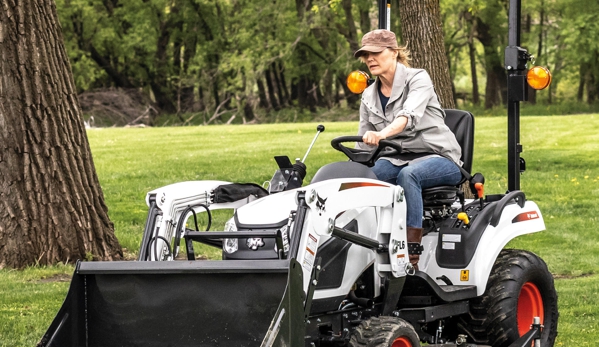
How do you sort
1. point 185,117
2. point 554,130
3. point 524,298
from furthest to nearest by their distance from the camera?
point 185,117, point 554,130, point 524,298

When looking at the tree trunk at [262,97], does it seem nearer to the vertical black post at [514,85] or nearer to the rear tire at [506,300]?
the vertical black post at [514,85]

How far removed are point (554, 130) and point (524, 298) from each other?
16.3 metres

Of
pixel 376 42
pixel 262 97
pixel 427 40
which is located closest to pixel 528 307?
pixel 376 42

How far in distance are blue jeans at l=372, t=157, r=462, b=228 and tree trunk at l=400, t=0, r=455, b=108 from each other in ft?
17.8

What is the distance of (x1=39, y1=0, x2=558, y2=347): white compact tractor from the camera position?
442cm

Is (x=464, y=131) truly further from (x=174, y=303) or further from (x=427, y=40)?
(x=427, y=40)

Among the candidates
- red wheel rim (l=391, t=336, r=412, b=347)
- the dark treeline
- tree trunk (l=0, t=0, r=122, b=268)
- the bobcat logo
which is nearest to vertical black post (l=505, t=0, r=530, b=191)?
red wheel rim (l=391, t=336, r=412, b=347)

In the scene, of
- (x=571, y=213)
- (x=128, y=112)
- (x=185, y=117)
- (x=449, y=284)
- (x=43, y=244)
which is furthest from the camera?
(x=185, y=117)

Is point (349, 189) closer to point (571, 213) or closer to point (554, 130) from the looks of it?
point (571, 213)

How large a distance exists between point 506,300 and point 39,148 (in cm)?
426

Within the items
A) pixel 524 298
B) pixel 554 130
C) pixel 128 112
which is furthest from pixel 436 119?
pixel 128 112

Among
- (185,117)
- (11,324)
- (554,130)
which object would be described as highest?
(11,324)

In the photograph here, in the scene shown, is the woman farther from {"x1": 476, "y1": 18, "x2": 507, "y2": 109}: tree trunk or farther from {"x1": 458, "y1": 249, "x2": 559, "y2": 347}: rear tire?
{"x1": 476, "y1": 18, "x2": 507, "y2": 109}: tree trunk

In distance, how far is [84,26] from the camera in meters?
46.7
